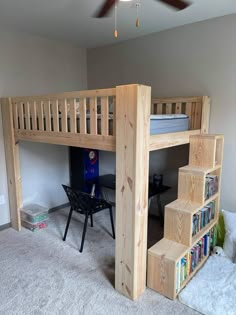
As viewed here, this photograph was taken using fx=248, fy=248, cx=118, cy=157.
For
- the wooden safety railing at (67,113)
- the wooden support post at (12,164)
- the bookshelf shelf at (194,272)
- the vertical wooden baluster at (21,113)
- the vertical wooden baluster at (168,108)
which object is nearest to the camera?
the wooden safety railing at (67,113)

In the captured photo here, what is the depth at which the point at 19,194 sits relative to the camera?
2928mm

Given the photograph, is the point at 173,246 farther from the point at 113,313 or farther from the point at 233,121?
the point at 233,121

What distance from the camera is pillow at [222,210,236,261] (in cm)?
233

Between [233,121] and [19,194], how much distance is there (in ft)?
8.25

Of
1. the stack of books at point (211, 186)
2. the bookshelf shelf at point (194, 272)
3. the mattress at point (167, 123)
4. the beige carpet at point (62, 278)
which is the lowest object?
the beige carpet at point (62, 278)

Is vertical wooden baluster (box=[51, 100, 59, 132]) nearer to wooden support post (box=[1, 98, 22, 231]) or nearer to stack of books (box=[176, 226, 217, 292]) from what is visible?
wooden support post (box=[1, 98, 22, 231])

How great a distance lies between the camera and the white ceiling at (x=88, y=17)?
7.14 feet

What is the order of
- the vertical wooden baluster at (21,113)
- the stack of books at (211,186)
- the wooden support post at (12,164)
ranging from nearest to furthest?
the stack of books at (211,186), the vertical wooden baluster at (21,113), the wooden support post at (12,164)

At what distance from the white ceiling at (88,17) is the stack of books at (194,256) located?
2121 millimetres

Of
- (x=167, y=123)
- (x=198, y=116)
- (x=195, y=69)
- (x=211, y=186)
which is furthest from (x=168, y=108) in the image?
(x=211, y=186)

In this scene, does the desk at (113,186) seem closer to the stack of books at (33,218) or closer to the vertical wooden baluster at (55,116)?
the stack of books at (33,218)

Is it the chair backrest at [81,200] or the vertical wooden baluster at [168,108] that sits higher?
the vertical wooden baluster at [168,108]

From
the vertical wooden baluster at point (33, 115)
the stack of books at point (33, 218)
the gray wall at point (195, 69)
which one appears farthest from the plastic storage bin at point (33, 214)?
the gray wall at point (195, 69)

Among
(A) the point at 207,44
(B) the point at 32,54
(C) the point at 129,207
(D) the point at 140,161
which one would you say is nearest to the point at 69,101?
(D) the point at 140,161
